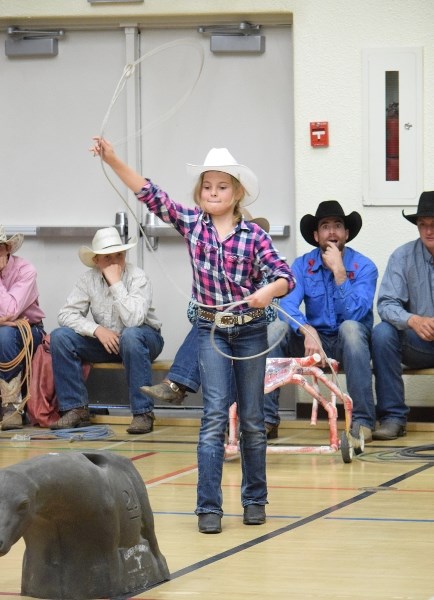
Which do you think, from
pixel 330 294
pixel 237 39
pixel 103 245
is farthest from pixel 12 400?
pixel 237 39

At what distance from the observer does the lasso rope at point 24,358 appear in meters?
7.91

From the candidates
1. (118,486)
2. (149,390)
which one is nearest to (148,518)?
(118,486)

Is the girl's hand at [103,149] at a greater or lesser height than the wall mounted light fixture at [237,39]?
lesser

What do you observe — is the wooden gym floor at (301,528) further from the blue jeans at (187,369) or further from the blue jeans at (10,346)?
the blue jeans at (10,346)

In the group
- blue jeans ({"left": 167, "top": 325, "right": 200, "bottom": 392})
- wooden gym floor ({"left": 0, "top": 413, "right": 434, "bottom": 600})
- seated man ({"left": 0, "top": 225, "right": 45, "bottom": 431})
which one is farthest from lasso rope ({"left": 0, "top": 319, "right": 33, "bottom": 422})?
blue jeans ({"left": 167, "top": 325, "right": 200, "bottom": 392})

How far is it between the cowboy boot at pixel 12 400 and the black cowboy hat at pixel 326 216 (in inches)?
77.6

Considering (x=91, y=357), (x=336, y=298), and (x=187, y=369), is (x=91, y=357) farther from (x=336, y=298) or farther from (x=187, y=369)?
(x=336, y=298)

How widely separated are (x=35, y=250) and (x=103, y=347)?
3.76 ft

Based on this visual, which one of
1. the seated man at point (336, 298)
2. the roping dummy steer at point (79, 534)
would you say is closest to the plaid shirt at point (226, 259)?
the roping dummy steer at point (79, 534)

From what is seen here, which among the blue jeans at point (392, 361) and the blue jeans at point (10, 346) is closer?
the blue jeans at point (392, 361)

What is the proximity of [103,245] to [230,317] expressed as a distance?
333 centimetres

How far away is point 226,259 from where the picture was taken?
462 centimetres

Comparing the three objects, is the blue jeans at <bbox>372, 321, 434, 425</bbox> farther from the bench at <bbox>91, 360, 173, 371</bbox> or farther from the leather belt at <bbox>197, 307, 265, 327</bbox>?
the leather belt at <bbox>197, 307, 265, 327</bbox>

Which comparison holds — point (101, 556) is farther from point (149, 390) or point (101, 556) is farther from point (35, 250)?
point (35, 250)
